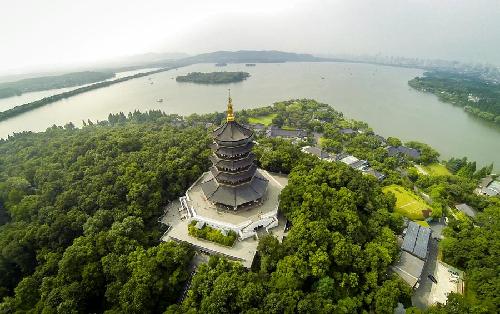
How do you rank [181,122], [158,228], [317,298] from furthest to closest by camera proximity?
[181,122] < [158,228] < [317,298]

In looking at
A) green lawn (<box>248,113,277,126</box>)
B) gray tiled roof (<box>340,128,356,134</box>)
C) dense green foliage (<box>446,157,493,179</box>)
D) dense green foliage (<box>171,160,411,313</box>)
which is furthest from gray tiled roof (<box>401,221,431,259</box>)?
green lawn (<box>248,113,277,126</box>)

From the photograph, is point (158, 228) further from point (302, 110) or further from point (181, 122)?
point (302, 110)

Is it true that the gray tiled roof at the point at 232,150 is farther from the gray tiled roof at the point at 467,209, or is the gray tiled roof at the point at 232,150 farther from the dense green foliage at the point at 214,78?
the dense green foliage at the point at 214,78

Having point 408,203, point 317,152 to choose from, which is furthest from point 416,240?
point 317,152

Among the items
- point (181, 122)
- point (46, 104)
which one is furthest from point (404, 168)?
point (46, 104)

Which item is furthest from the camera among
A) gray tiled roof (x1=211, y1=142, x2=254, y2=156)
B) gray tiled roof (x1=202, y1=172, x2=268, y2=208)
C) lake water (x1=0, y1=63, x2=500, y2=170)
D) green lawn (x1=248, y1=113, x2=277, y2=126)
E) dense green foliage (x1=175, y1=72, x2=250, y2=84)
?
dense green foliage (x1=175, y1=72, x2=250, y2=84)

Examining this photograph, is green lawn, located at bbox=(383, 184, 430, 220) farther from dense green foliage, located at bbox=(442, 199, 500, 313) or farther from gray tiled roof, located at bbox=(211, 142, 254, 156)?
gray tiled roof, located at bbox=(211, 142, 254, 156)
